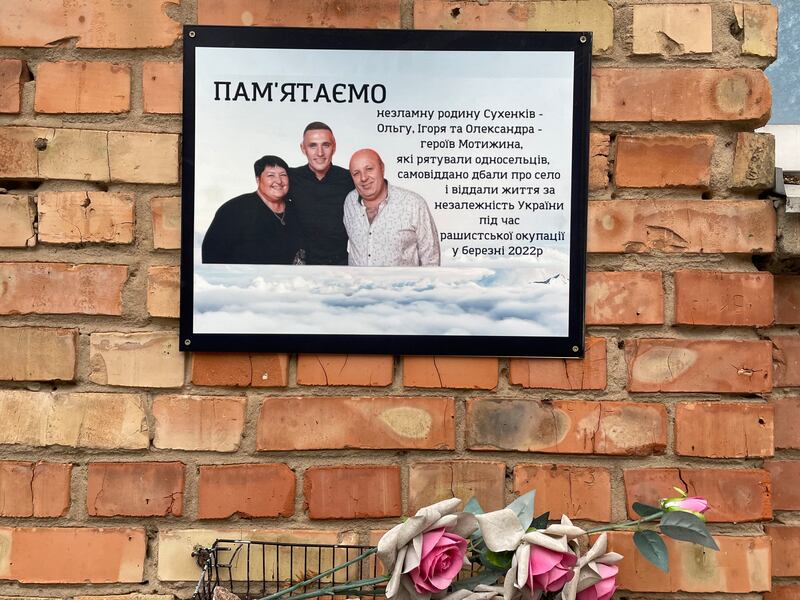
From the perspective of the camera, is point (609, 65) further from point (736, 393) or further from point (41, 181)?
point (41, 181)

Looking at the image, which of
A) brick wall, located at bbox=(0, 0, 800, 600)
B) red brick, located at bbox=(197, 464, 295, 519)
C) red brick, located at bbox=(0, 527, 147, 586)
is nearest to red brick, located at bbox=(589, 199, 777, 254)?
brick wall, located at bbox=(0, 0, 800, 600)

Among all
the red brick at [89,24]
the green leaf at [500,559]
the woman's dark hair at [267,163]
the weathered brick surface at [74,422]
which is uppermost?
the red brick at [89,24]

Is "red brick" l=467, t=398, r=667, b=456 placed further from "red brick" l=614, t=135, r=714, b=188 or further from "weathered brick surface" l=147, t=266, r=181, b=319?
"weathered brick surface" l=147, t=266, r=181, b=319

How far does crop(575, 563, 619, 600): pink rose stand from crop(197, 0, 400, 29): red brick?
762 millimetres

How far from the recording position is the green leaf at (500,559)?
2.83 feet

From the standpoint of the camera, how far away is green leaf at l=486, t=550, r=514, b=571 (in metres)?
0.86

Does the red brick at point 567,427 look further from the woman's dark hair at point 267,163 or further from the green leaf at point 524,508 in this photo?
the woman's dark hair at point 267,163

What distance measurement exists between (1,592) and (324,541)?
1.48 ft

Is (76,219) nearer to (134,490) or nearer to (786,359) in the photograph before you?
(134,490)

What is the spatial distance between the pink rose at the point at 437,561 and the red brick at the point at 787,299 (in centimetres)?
61

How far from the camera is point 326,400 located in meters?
1.00

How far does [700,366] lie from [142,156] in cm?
82

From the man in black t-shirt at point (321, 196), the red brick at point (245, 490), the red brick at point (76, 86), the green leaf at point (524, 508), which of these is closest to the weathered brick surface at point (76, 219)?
the red brick at point (76, 86)

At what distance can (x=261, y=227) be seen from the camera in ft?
3.27
